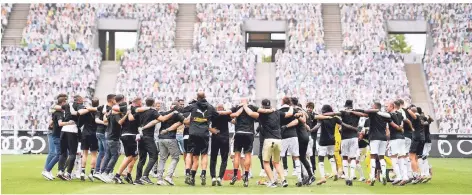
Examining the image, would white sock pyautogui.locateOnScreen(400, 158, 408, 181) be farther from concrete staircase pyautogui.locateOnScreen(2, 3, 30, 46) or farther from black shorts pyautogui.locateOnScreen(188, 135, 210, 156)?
concrete staircase pyautogui.locateOnScreen(2, 3, 30, 46)

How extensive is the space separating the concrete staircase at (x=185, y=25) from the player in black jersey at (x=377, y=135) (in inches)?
1420

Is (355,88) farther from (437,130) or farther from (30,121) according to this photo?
(30,121)

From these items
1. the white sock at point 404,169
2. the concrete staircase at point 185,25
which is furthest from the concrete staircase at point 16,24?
the white sock at point 404,169

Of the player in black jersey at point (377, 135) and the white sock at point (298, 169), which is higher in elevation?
the player in black jersey at point (377, 135)

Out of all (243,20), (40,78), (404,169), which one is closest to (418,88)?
(243,20)

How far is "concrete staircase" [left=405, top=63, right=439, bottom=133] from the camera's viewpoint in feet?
156

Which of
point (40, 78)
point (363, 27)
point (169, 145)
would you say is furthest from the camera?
point (363, 27)

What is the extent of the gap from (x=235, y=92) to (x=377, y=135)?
91.3 feet

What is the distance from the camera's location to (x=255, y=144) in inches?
1403

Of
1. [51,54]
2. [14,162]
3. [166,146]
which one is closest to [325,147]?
[166,146]

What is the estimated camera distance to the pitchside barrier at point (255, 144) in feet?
117

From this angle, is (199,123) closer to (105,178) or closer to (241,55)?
(105,178)

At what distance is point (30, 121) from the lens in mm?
44594

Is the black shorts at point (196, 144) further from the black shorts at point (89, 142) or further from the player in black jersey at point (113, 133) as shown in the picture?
the black shorts at point (89, 142)
